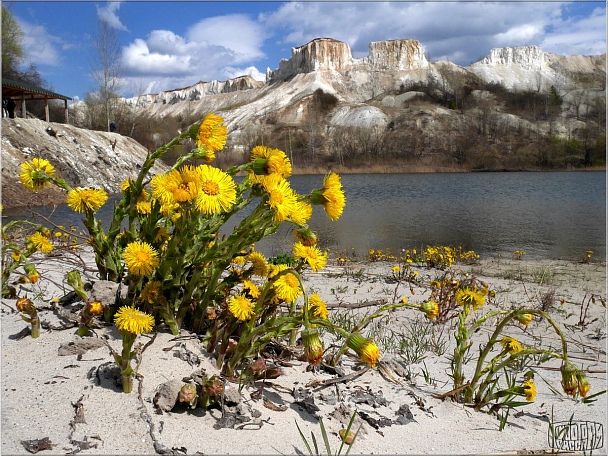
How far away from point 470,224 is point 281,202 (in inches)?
404

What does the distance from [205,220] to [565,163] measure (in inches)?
1815

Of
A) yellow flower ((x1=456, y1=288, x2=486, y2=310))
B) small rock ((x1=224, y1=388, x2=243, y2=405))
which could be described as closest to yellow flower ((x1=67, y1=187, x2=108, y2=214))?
small rock ((x1=224, y1=388, x2=243, y2=405))

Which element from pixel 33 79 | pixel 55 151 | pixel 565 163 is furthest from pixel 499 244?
pixel 565 163

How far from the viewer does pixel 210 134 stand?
1636 mm

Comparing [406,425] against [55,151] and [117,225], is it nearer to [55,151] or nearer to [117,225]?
[117,225]

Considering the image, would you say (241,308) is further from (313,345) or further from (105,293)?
(105,293)

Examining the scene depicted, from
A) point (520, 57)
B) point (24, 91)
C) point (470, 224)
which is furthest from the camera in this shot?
point (520, 57)

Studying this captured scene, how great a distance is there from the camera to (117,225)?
1886 mm

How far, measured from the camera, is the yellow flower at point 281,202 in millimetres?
1484

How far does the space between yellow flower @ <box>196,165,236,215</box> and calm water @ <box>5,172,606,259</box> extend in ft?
9.99

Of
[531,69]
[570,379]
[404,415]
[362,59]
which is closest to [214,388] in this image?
[404,415]

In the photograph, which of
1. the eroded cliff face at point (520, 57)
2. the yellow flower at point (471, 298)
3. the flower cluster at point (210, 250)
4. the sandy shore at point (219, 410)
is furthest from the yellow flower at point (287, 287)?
the eroded cliff face at point (520, 57)

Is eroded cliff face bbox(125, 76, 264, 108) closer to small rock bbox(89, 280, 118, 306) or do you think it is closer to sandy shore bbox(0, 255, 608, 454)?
small rock bbox(89, 280, 118, 306)

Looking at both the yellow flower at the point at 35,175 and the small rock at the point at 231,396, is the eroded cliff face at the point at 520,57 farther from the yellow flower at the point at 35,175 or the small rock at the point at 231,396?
the small rock at the point at 231,396
